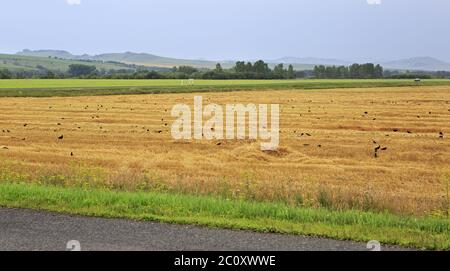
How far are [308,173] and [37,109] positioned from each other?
97.0 ft

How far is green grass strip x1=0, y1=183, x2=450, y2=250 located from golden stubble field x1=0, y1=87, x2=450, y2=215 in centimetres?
185

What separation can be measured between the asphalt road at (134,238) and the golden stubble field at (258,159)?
3.53 m

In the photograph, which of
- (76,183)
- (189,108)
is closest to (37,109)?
(189,108)

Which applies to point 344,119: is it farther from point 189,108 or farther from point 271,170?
point 271,170

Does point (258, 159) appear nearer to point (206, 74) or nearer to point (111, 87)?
point (111, 87)

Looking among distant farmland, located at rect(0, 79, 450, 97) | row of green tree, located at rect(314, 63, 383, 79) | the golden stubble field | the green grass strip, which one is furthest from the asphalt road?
row of green tree, located at rect(314, 63, 383, 79)

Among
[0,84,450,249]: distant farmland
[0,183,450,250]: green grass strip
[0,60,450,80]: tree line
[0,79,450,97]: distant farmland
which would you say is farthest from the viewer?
[0,60,450,80]: tree line

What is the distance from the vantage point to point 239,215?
9516 millimetres

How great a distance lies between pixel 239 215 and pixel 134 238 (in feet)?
7.08

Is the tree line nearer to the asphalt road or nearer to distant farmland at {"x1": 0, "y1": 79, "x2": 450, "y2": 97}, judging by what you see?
distant farmland at {"x1": 0, "y1": 79, "x2": 450, "y2": 97}

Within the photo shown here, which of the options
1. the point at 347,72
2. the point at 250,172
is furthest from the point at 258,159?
the point at 347,72

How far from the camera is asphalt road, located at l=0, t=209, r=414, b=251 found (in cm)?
752

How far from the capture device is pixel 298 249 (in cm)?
748
